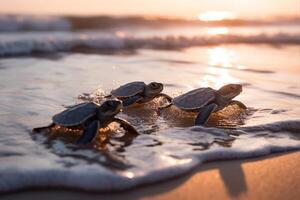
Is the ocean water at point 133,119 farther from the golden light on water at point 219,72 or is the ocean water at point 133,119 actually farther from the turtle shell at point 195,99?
the turtle shell at point 195,99

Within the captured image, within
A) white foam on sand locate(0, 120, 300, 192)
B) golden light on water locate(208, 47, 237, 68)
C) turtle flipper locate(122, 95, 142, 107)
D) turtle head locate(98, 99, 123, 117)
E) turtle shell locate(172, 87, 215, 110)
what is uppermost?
turtle head locate(98, 99, 123, 117)

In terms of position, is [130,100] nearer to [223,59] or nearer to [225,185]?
[225,185]

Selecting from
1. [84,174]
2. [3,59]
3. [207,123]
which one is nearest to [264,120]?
[207,123]

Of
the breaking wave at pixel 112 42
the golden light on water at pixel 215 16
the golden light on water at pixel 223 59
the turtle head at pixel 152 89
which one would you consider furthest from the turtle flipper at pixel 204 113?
the golden light on water at pixel 215 16

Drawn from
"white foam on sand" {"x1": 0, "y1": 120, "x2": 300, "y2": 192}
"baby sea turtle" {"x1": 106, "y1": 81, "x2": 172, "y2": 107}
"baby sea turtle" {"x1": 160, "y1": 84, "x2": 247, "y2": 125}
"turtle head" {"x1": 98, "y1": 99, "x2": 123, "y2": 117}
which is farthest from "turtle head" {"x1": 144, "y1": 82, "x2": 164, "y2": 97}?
"turtle head" {"x1": 98, "y1": 99, "x2": 123, "y2": 117}

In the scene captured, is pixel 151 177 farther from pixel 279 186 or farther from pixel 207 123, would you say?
pixel 207 123

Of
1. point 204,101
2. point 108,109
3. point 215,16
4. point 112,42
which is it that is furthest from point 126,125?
point 215,16

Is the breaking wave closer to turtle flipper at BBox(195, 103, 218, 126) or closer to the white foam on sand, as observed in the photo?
turtle flipper at BBox(195, 103, 218, 126)
